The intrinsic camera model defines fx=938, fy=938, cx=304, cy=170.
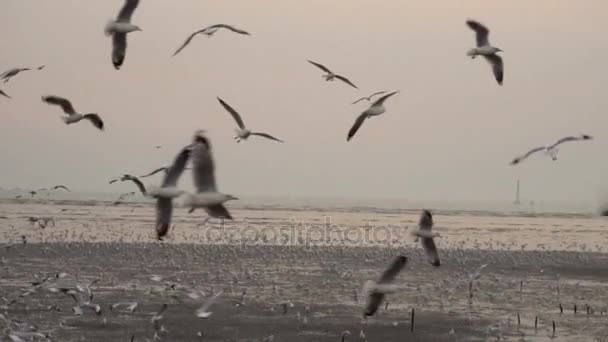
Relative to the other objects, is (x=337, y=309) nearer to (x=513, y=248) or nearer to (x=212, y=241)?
(x=212, y=241)

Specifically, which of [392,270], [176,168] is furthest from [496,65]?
[176,168]

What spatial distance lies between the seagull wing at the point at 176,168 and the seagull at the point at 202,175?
0.64 feet

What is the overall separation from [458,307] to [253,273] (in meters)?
7.99

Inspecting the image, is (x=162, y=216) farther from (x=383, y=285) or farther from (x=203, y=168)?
(x=383, y=285)

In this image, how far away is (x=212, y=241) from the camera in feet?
139

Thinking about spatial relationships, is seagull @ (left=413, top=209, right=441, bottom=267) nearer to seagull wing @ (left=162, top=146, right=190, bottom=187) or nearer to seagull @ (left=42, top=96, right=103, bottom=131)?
seagull wing @ (left=162, top=146, right=190, bottom=187)

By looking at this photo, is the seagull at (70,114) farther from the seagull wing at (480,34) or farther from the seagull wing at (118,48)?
the seagull wing at (480,34)

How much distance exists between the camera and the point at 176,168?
8930 millimetres

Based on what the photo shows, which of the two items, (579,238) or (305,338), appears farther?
(579,238)

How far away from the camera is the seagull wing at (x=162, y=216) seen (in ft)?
29.4

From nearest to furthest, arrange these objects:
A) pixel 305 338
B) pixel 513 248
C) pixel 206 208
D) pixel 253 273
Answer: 1. pixel 206 208
2. pixel 305 338
3. pixel 253 273
4. pixel 513 248

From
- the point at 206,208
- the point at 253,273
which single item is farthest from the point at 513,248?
the point at 206,208
